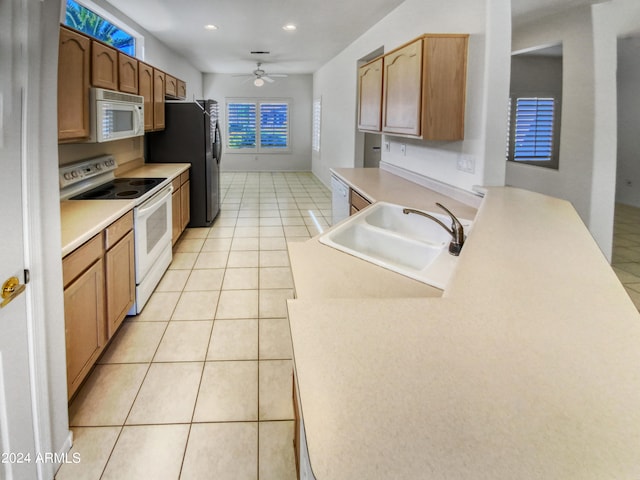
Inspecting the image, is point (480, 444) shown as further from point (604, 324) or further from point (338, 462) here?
point (604, 324)

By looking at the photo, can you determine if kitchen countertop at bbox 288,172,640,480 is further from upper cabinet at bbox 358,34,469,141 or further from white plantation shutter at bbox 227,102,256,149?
white plantation shutter at bbox 227,102,256,149

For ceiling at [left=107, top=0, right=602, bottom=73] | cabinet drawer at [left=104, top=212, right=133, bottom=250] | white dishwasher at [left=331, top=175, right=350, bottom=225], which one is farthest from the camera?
ceiling at [left=107, top=0, right=602, bottom=73]

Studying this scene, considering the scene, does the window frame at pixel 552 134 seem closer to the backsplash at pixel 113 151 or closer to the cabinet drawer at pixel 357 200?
the cabinet drawer at pixel 357 200

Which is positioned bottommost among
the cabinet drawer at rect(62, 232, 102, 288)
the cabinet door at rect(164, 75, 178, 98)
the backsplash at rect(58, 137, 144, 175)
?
the cabinet drawer at rect(62, 232, 102, 288)

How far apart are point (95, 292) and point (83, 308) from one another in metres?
0.19

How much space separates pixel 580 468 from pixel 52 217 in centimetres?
179

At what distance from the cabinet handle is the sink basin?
1207 millimetres

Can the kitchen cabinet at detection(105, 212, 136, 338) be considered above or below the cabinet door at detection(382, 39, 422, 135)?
below

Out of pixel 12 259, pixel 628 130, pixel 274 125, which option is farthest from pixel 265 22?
pixel 274 125

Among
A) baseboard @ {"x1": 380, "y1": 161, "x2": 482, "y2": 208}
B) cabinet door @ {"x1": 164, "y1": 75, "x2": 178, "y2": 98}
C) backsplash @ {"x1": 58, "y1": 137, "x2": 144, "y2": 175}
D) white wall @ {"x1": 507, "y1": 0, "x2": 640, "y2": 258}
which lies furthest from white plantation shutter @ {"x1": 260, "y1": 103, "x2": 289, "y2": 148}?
white wall @ {"x1": 507, "y1": 0, "x2": 640, "y2": 258}

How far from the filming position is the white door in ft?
4.42

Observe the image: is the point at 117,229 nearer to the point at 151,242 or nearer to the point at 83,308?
the point at 83,308

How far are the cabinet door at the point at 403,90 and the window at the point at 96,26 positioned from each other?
2.62 meters

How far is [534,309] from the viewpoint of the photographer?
1.01m
